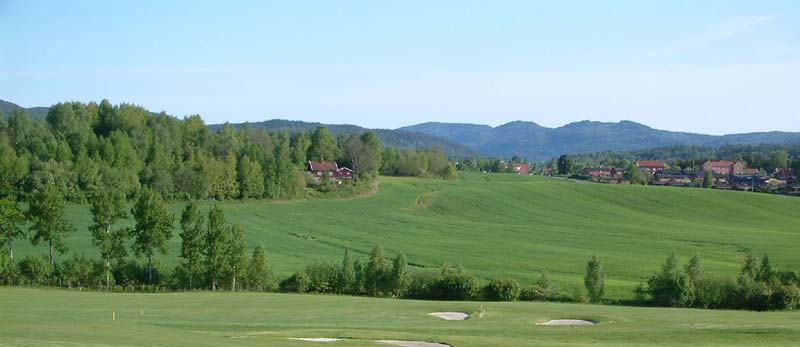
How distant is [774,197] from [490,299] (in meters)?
104

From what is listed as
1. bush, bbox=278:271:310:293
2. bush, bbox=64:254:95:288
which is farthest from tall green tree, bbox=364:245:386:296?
bush, bbox=64:254:95:288

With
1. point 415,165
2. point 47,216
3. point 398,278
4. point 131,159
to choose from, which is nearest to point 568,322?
point 398,278

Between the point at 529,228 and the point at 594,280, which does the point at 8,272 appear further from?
the point at 529,228

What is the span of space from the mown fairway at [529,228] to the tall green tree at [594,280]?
106 inches

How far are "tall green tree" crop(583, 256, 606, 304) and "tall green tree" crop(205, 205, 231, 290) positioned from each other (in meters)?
26.0

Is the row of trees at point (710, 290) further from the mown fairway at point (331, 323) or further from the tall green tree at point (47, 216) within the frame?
the tall green tree at point (47, 216)

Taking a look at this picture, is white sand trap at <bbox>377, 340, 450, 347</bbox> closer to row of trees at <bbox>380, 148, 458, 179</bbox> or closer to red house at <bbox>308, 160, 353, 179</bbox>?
red house at <bbox>308, 160, 353, 179</bbox>

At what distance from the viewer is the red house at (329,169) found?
155125mm

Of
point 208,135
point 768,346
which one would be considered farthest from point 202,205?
point 768,346

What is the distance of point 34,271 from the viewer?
2199 inches

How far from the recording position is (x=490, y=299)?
51906 mm

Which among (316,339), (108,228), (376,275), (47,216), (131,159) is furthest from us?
(131,159)

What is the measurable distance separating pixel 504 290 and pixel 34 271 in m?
34.3

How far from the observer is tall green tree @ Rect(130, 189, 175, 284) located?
192 feet
